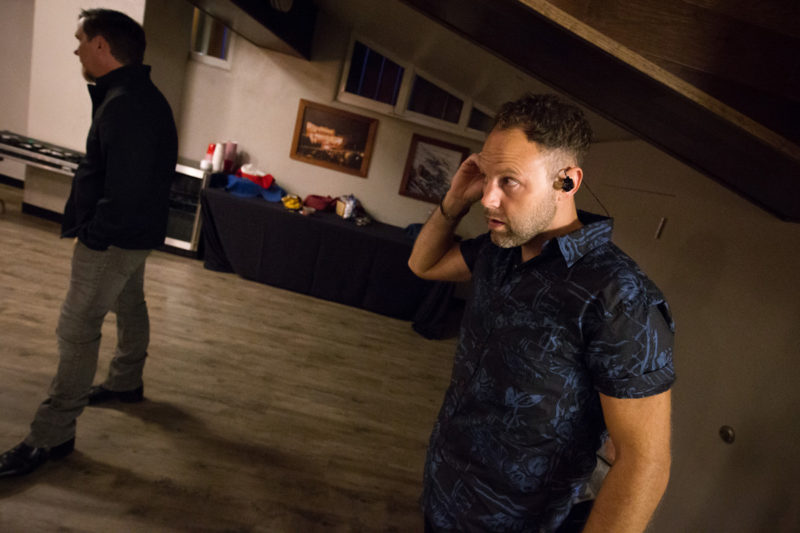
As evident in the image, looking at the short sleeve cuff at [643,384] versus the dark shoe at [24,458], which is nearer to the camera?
the short sleeve cuff at [643,384]

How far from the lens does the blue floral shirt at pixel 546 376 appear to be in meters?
0.81

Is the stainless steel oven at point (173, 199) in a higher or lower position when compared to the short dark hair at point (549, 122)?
lower

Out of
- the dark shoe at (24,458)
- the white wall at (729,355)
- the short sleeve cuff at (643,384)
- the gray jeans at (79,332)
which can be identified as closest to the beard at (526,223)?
the short sleeve cuff at (643,384)

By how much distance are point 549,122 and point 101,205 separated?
1738mm

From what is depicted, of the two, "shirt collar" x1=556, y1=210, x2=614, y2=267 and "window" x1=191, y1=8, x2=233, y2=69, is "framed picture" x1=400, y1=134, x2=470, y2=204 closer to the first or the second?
"window" x1=191, y1=8, x2=233, y2=69

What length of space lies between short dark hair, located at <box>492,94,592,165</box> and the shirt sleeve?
0.35 metres

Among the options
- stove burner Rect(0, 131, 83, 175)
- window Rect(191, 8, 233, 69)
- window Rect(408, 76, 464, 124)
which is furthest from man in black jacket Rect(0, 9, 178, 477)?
window Rect(408, 76, 464, 124)

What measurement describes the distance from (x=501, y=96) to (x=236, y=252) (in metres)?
3.04

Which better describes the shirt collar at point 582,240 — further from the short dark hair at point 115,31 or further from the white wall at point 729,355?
the short dark hair at point 115,31

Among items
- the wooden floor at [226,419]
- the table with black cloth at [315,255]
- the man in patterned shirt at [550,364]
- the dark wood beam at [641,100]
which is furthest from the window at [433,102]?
the man in patterned shirt at [550,364]

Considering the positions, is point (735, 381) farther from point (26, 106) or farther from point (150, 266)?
point (26, 106)

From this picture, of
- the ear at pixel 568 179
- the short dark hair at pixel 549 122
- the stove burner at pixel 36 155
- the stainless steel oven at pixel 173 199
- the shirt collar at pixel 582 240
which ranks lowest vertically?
the stainless steel oven at pixel 173 199

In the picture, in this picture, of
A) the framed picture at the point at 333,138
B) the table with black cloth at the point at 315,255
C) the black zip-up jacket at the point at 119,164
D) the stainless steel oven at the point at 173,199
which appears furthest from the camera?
the framed picture at the point at 333,138

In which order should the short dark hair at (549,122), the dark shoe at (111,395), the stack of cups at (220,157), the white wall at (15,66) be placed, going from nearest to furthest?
the short dark hair at (549,122), the dark shoe at (111,395), the stack of cups at (220,157), the white wall at (15,66)
